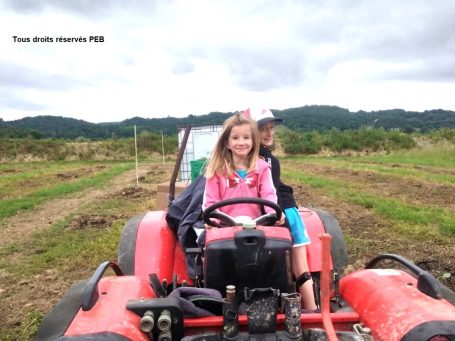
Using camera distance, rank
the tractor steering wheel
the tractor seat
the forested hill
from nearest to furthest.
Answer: the tractor seat < the tractor steering wheel < the forested hill

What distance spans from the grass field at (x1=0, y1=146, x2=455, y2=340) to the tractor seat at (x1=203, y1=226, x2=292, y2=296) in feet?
7.04

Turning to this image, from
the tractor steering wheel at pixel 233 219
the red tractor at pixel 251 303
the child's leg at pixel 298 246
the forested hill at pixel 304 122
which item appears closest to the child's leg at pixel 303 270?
the child's leg at pixel 298 246

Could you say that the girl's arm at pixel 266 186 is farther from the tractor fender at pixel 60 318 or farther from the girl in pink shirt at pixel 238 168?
the tractor fender at pixel 60 318

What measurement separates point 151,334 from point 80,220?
6.53 m

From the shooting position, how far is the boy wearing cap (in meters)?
2.83

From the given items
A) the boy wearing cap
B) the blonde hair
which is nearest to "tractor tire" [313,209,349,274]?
the boy wearing cap

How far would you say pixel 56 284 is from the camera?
4.85 m

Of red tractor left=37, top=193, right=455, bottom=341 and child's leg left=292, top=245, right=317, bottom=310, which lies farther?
child's leg left=292, top=245, right=317, bottom=310

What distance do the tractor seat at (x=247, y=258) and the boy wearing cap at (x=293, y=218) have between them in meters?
0.48

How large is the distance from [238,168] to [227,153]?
0.12m

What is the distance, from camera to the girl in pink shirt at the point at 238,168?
299cm

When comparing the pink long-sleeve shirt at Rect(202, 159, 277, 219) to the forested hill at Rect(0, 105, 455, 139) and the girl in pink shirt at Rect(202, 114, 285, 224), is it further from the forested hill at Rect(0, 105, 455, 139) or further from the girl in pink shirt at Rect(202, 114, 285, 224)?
the forested hill at Rect(0, 105, 455, 139)

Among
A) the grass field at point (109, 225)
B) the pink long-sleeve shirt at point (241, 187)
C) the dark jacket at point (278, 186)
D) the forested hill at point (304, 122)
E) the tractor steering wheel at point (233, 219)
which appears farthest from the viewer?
the forested hill at point (304, 122)

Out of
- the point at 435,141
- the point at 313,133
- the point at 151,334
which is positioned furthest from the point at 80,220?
the point at 313,133
